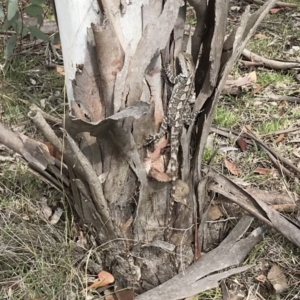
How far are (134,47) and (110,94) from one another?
8.8 inches

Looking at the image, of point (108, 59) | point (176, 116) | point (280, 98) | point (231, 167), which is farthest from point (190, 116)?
point (280, 98)

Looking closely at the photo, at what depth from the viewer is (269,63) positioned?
446 centimetres

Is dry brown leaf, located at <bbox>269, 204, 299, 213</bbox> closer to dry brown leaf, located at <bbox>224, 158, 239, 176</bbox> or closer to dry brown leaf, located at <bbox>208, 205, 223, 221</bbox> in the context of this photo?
dry brown leaf, located at <bbox>208, 205, 223, 221</bbox>

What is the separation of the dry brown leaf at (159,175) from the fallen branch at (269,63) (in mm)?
2274

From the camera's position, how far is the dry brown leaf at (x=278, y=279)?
2801mm

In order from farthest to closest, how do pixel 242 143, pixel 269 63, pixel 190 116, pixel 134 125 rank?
pixel 269 63 → pixel 242 143 → pixel 190 116 → pixel 134 125

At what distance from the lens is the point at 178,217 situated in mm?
2717

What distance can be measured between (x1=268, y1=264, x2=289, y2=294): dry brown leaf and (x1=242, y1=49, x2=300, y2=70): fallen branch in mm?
2060

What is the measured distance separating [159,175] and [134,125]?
27 centimetres

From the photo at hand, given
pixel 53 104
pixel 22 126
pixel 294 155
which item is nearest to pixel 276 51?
pixel 294 155

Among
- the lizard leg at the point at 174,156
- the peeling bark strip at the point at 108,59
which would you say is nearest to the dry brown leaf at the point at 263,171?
the lizard leg at the point at 174,156

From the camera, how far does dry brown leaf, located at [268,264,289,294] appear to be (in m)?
2.80

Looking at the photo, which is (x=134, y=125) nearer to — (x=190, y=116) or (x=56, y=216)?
(x=190, y=116)

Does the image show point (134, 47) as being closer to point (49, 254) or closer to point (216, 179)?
point (216, 179)
